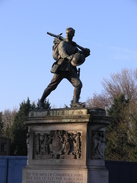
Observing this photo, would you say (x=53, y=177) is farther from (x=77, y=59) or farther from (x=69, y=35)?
(x=69, y=35)

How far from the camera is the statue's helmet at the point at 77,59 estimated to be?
587 inches

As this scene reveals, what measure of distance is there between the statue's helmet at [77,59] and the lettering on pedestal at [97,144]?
239 cm

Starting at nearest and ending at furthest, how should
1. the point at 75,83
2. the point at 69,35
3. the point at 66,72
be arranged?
the point at 75,83
the point at 66,72
the point at 69,35

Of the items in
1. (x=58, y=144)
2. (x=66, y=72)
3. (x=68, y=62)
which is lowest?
(x=58, y=144)

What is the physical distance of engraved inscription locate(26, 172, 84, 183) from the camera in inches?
541

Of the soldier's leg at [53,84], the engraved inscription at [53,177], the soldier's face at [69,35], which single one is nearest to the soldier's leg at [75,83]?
the soldier's leg at [53,84]

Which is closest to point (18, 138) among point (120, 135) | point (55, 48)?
point (120, 135)

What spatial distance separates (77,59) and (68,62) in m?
0.42

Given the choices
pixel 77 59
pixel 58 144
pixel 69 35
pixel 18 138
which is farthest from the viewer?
pixel 18 138

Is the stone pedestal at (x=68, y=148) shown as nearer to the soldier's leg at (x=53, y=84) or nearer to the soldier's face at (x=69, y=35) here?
the soldier's leg at (x=53, y=84)

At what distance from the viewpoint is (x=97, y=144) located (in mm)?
14164

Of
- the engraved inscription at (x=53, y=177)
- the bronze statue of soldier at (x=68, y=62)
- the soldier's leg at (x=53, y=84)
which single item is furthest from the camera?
the soldier's leg at (x=53, y=84)

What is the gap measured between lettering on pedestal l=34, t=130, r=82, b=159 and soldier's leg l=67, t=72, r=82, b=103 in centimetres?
126

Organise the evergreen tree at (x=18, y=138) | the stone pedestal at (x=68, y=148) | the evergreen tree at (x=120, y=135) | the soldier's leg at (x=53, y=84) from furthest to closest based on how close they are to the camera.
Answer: the evergreen tree at (x=18, y=138), the evergreen tree at (x=120, y=135), the soldier's leg at (x=53, y=84), the stone pedestal at (x=68, y=148)
